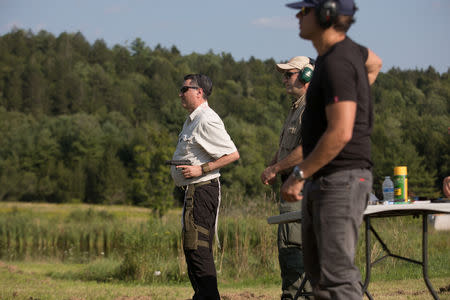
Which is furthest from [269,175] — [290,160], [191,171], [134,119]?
[134,119]

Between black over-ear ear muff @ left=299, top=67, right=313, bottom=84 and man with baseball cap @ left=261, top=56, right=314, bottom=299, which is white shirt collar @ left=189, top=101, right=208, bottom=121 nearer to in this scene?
man with baseball cap @ left=261, top=56, right=314, bottom=299

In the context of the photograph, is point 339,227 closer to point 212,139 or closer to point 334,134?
point 334,134

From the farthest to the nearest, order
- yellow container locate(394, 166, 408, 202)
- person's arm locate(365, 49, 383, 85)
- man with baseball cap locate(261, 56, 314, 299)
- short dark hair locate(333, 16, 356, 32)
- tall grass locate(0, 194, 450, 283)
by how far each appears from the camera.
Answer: tall grass locate(0, 194, 450, 283), man with baseball cap locate(261, 56, 314, 299), yellow container locate(394, 166, 408, 202), person's arm locate(365, 49, 383, 85), short dark hair locate(333, 16, 356, 32)

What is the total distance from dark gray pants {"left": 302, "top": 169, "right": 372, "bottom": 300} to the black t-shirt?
0.06m

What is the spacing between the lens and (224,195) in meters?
10.5

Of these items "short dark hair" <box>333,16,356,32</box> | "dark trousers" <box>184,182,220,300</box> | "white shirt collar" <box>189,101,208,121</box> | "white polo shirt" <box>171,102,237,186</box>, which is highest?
"short dark hair" <box>333,16,356,32</box>

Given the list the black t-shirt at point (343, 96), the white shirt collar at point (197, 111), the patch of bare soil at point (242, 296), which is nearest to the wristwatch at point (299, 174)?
the black t-shirt at point (343, 96)

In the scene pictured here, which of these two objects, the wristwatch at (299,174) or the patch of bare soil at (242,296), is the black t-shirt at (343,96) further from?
the patch of bare soil at (242,296)

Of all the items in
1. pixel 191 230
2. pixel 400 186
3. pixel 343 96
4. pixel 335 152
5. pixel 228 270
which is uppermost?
pixel 343 96

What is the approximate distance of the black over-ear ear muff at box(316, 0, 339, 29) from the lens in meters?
2.92

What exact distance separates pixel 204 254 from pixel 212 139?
987mm

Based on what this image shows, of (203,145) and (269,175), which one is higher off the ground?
(203,145)

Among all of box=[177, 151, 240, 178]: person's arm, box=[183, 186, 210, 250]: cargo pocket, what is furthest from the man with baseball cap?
box=[183, 186, 210, 250]: cargo pocket

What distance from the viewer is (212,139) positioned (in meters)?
5.20
